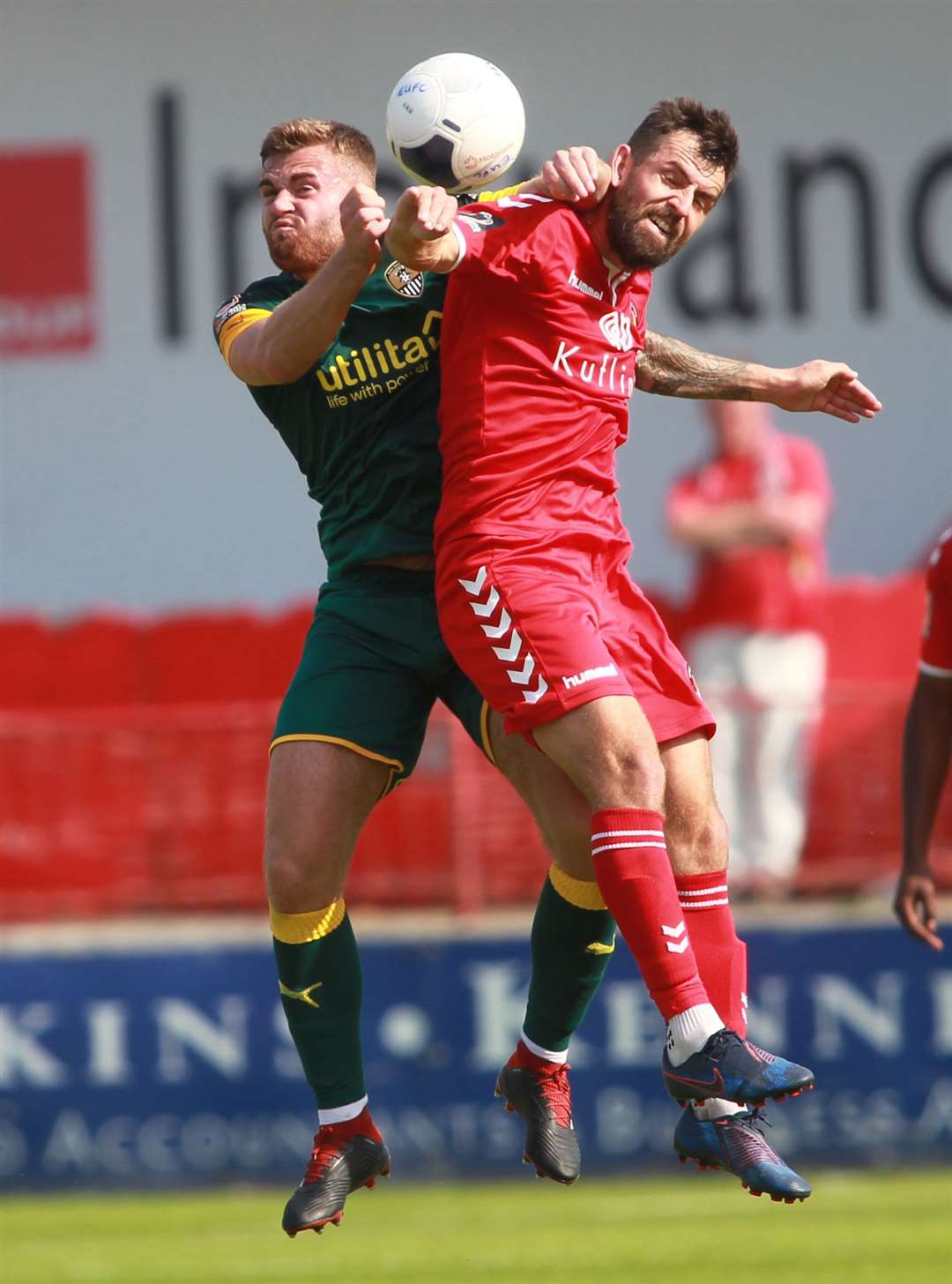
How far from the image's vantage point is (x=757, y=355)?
1528cm

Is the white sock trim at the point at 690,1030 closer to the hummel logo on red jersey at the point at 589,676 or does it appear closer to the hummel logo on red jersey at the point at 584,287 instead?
the hummel logo on red jersey at the point at 589,676

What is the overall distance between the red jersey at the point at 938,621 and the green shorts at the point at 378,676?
1967 millimetres

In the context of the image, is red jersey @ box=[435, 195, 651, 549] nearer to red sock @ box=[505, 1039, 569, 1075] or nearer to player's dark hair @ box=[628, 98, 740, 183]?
player's dark hair @ box=[628, 98, 740, 183]

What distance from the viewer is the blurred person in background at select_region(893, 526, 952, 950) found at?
761 centimetres

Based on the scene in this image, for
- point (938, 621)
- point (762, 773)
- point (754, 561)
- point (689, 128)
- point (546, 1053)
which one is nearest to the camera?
point (689, 128)

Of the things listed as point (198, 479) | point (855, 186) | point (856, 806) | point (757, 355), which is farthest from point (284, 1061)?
point (855, 186)

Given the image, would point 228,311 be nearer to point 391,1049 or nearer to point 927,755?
point 927,755

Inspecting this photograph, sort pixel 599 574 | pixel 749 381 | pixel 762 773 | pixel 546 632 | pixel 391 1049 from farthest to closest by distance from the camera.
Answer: pixel 391 1049 → pixel 762 773 → pixel 749 381 → pixel 599 574 → pixel 546 632

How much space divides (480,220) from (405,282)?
18.3 inches

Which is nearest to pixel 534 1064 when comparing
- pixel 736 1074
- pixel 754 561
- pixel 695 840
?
pixel 695 840

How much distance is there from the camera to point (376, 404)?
243 inches

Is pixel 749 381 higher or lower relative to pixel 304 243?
lower

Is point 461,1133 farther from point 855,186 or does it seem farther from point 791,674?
point 855,186

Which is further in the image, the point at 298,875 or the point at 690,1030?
the point at 298,875
